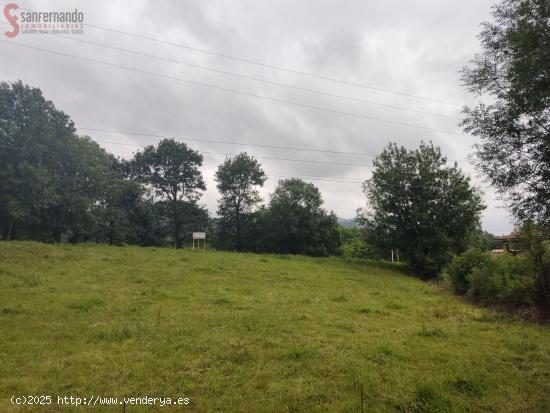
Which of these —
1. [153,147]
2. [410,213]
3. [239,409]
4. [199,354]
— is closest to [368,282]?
[410,213]

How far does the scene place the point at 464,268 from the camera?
21.4 metres

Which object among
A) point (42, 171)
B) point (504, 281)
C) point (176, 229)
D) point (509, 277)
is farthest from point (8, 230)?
point (509, 277)

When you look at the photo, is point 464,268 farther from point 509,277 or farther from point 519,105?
point 519,105

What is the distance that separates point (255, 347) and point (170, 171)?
155ft

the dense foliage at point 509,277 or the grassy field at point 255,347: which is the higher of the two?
the dense foliage at point 509,277

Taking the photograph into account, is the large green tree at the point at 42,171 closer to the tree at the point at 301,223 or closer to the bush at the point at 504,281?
the tree at the point at 301,223

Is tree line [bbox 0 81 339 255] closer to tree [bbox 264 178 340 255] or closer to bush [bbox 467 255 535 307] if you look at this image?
tree [bbox 264 178 340 255]

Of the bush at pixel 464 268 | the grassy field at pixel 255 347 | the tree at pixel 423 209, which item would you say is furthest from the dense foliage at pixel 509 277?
the tree at pixel 423 209

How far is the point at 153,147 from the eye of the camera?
5453 cm

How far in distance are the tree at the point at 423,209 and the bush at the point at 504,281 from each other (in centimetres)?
1249

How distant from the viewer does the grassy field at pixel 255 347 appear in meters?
6.43

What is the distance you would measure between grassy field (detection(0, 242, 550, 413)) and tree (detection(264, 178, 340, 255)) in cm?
3238

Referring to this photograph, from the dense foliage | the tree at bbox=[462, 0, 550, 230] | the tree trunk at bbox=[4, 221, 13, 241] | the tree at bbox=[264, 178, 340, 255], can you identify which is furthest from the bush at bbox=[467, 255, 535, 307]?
the tree trunk at bbox=[4, 221, 13, 241]

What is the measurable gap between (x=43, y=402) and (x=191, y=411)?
2.49m
